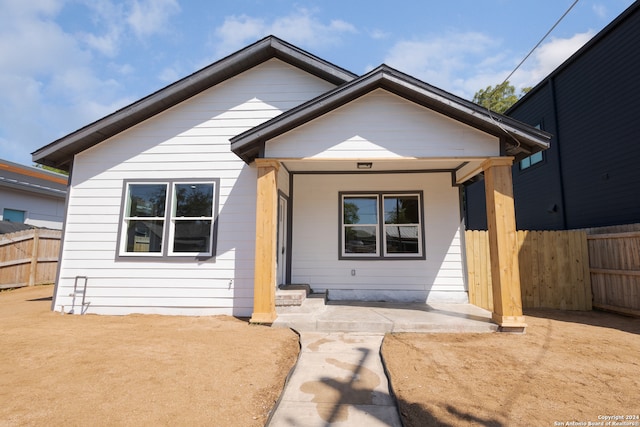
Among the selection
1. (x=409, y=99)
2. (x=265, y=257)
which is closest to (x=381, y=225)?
(x=409, y=99)

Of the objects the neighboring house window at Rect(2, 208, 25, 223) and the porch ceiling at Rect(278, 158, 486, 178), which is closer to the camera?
the porch ceiling at Rect(278, 158, 486, 178)

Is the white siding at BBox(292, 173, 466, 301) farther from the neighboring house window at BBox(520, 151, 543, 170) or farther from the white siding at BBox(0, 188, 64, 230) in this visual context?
the white siding at BBox(0, 188, 64, 230)

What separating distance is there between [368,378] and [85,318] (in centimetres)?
588

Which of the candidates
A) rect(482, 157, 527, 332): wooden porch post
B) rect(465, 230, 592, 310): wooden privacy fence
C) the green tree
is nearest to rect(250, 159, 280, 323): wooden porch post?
rect(482, 157, 527, 332): wooden porch post

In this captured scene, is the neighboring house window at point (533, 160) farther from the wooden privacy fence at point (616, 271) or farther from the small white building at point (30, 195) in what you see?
the small white building at point (30, 195)

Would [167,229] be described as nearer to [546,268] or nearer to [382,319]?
[382,319]

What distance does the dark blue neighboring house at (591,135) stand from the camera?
8.23 m

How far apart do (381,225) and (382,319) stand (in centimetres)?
283

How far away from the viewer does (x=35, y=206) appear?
13656mm

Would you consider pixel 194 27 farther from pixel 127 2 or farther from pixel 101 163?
pixel 101 163

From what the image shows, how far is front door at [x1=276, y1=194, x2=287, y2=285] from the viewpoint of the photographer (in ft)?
23.8

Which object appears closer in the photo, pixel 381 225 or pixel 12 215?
pixel 381 225

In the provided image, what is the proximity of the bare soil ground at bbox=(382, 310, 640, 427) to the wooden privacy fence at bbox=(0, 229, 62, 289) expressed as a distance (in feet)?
40.3

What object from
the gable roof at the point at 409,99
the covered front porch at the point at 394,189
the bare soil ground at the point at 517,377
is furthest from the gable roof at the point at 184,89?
the bare soil ground at the point at 517,377
